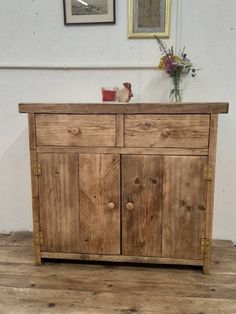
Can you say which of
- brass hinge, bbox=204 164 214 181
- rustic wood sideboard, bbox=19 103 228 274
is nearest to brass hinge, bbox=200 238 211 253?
rustic wood sideboard, bbox=19 103 228 274

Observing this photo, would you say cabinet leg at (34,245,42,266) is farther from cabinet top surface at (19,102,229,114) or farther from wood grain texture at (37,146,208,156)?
cabinet top surface at (19,102,229,114)

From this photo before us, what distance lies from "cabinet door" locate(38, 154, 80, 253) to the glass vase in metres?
0.67

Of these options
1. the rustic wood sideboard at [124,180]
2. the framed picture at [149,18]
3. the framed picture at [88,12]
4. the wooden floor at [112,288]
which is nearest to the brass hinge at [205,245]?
the rustic wood sideboard at [124,180]

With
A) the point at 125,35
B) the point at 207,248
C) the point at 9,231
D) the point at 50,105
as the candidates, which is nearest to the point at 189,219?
the point at 207,248

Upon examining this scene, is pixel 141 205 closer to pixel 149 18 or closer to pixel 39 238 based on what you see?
pixel 39 238

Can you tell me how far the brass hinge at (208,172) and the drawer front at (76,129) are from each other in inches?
17.6

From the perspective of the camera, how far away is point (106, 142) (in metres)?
1.36

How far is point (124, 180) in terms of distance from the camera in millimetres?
1389

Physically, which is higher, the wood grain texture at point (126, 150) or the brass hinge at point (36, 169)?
the wood grain texture at point (126, 150)

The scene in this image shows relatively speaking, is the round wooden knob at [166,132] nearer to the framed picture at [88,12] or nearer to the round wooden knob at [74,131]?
the round wooden knob at [74,131]

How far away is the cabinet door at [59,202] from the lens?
4.62 ft

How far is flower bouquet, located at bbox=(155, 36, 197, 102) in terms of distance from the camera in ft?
5.13

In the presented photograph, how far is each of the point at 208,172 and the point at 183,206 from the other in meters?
0.20

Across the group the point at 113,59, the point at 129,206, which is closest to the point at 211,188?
the point at 129,206
